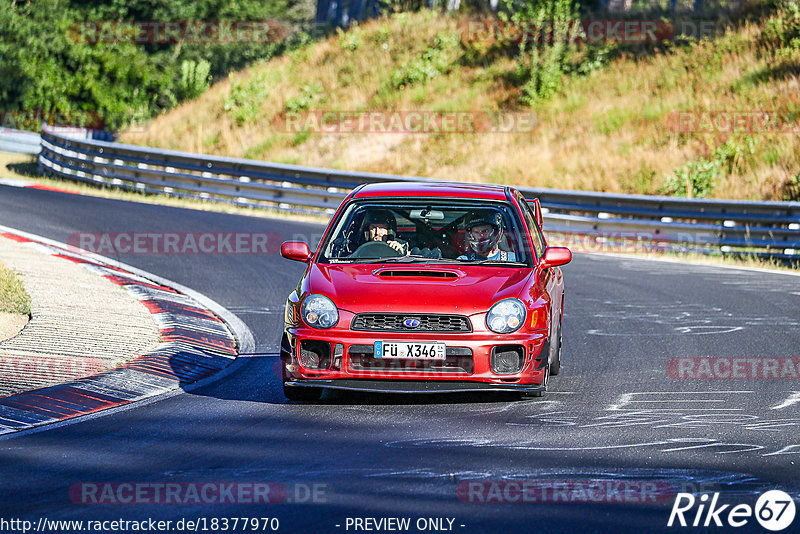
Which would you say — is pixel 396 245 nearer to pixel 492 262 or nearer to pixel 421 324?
pixel 492 262

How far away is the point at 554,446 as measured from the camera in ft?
21.3

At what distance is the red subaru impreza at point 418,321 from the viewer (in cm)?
745

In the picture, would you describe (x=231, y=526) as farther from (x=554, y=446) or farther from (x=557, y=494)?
(x=554, y=446)

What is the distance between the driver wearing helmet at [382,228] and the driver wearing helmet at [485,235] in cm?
53

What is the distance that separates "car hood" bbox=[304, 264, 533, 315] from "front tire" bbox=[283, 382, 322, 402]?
26.0 inches

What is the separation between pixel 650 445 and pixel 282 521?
8.54 ft

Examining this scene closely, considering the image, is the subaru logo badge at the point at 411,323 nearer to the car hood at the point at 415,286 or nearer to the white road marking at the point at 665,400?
the car hood at the point at 415,286

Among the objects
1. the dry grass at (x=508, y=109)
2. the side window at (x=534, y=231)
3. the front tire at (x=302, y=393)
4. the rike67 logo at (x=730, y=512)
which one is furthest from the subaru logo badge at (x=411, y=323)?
the dry grass at (x=508, y=109)

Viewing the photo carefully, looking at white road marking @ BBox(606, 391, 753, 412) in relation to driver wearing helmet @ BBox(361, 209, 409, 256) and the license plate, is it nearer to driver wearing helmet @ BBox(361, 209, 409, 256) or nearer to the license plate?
the license plate

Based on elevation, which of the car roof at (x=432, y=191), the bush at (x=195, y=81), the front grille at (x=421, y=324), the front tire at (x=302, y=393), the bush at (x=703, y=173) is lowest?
the front tire at (x=302, y=393)

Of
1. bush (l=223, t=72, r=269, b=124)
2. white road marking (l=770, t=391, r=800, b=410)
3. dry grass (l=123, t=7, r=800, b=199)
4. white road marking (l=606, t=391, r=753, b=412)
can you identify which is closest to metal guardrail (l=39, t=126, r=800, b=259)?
dry grass (l=123, t=7, r=800, b=199)

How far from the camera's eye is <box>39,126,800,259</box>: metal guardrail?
18594 millimetres

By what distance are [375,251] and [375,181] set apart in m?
14.4

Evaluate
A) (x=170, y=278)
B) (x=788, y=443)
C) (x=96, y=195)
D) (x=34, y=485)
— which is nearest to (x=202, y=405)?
(x=34, y=485)
